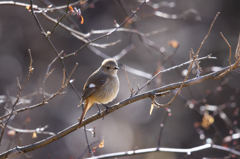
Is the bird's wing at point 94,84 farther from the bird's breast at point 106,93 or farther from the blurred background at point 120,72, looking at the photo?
the blurred background at point 120,72

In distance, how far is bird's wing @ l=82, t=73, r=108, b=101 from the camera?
3832 millimetres

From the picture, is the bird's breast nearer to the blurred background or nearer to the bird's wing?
the bird's wing

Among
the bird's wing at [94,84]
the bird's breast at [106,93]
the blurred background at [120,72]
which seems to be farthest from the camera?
the blurred background at [120,72]

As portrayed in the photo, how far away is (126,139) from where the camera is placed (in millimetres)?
9422

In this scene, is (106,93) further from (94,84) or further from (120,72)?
(120,72)

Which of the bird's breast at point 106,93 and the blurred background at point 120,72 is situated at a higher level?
the blurred background at point 120,72

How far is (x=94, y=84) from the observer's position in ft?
13.1

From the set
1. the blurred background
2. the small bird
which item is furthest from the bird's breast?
the blurred background

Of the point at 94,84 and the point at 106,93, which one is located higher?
the point at 94,84

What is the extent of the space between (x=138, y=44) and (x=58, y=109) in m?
3.55

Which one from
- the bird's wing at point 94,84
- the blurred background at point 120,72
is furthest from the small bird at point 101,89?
the blurred background at point 120,72

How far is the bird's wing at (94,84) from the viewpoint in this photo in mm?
3832

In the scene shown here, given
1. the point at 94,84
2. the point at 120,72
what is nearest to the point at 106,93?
the point at 94,84

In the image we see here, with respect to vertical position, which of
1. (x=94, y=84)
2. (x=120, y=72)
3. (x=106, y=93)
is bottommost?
(x=106, y=93)
